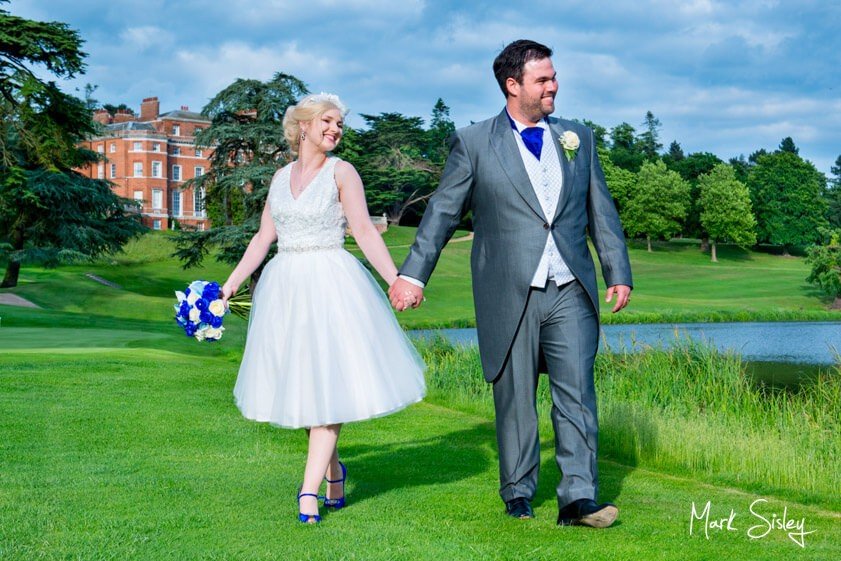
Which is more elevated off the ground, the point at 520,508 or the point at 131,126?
the point at 131,126

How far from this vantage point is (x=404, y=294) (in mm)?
5027

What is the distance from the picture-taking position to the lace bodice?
5051mm

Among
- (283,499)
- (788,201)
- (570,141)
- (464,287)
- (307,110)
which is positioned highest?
(788,201)

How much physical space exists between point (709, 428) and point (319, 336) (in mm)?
4571

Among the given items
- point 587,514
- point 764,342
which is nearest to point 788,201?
point 764,342

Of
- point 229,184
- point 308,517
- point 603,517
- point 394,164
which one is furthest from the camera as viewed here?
point 394,164

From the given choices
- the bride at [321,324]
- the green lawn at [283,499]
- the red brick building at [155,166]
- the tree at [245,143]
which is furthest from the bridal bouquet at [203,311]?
the red brick building at [155,166]

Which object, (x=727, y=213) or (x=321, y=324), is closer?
(x=321, y=324)

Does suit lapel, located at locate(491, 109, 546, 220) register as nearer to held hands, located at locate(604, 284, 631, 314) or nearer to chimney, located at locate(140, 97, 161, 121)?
held hands, located at locate(604, 284, 631, 314)

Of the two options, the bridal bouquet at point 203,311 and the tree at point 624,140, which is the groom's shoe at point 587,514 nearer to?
the bridal bouquet at point 203,311

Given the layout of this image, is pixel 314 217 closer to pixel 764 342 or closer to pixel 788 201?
pixel 764 342

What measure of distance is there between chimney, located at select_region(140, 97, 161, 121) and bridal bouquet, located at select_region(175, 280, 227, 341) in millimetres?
88643

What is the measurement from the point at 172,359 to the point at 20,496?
32.4ft

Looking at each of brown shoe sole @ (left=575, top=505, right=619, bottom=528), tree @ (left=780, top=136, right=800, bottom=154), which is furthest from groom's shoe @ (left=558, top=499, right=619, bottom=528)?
tree @ (left=780, top=136, right=800, bottom=154)
